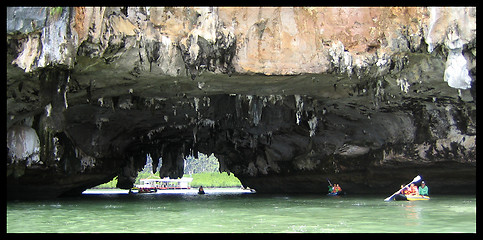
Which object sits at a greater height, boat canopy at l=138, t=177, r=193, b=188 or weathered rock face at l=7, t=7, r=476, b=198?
weathered rock face at l=7, t=7, r=476, b=198

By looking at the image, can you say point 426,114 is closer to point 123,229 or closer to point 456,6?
point 456,6

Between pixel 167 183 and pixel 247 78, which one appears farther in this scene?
pixel 167 183

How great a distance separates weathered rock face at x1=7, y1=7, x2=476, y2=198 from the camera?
10.8 meters

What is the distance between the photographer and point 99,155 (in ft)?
75.1

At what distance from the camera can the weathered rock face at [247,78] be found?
35.4 feet

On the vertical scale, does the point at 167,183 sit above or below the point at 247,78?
below

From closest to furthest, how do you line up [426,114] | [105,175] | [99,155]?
[426,114], [99,155], [105,175]

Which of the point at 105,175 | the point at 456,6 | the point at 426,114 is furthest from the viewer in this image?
the point at 105,175

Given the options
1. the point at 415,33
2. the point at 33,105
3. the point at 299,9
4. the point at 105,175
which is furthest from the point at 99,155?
the point at 415,33

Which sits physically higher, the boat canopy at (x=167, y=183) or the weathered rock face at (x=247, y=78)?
the weathered rock face at (x=247, y=78)

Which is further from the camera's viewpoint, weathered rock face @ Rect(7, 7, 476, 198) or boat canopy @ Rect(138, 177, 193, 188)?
boat canopy @ Rect(138, 177, 193, 188)

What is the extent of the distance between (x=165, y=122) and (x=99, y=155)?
4439 mm

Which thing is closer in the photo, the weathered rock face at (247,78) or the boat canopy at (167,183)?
the weathered rock face at (247,78)

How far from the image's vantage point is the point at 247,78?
12.8m
